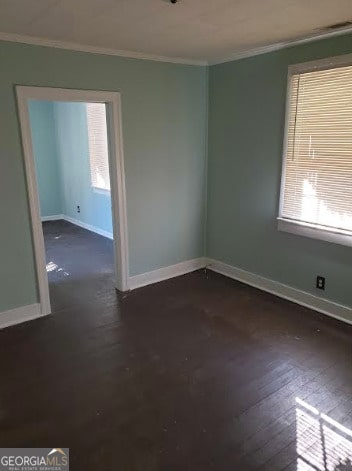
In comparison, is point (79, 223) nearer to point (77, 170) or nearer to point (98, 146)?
point (77, 170)

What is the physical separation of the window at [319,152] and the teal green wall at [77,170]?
10.6 feet

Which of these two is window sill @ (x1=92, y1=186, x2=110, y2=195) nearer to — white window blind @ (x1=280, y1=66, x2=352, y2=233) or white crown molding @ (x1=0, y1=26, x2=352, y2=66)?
white crown molding @ (x1=0, y1=26, x2=352, y2=66)

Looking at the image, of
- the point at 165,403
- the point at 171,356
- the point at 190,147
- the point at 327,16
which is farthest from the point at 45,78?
the point at 165,403

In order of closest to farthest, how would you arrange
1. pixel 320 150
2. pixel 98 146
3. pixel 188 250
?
pixel 320 150, pixel 188 250, pixel 98 146

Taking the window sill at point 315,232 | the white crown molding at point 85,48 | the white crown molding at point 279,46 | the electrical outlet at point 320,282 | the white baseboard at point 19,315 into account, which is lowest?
the white baseboard at point 19,315

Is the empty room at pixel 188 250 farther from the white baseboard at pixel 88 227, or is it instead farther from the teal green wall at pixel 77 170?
the teal green wall at pixel 77 170

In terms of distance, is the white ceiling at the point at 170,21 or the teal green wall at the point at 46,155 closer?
the white ceiling at the point at 170,21

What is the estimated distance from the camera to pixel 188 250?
14.7 feet

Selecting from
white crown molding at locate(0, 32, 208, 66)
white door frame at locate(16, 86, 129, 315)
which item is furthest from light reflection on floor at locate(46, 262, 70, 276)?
white crown molding at locate(0, 32, 208, 66)

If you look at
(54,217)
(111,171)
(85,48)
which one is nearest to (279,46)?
(85,48)

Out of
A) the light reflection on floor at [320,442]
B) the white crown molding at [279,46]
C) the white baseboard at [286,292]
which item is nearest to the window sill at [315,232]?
the white baseboard at [286,292]

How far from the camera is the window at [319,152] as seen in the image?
2.99 m

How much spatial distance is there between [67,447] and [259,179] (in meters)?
2.89

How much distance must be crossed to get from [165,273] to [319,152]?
6.96ft
